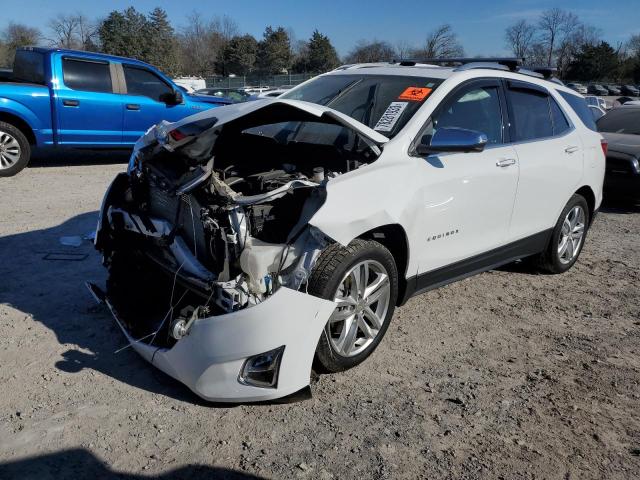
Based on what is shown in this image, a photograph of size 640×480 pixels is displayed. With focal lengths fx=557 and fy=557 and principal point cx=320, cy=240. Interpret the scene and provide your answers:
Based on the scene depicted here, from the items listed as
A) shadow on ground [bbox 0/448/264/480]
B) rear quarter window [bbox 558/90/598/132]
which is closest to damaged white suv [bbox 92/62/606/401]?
shadow on ground [bbox 0/448/264/480]

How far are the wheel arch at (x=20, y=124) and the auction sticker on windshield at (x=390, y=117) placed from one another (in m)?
6.90

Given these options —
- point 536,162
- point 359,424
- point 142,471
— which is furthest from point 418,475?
point 536,162

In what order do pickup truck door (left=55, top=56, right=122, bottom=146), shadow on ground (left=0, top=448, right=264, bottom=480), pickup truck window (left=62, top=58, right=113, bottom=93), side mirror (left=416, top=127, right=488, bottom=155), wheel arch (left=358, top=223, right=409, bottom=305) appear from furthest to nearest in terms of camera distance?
1. pickup truck window (left=62, top=58, right=113, bottom=93)
2. pickup truck door (left=55, top=56, right=122, bottom=146)
3. side mirror (left=416, top=127, right=488, bottom=155)
4. wheel arch (left=358, top=223, right=409, bottom=305)
5. shadow on ground (left=0, top=448, right=264, bottom=480)

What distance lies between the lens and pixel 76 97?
8.94 m

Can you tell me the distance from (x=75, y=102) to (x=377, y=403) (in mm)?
7817

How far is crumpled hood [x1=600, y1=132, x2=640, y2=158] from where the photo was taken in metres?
8.22

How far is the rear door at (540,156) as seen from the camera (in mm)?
4496

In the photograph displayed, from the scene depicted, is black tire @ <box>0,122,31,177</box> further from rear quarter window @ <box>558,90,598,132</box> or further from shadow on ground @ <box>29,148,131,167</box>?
rear quarter window @ <box>558,90,598,132</box>

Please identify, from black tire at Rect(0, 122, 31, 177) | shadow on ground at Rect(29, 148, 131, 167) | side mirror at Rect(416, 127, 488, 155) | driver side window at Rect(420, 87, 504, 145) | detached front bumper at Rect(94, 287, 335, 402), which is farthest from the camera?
shadow on ground at Rect(29, 148, 131, 167)

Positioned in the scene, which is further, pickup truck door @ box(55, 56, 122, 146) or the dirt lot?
pickup truck door @ box(55, 56, 122, 146)

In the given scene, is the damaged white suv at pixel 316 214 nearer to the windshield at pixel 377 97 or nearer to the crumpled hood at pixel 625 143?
the windshield at pixel 377 97

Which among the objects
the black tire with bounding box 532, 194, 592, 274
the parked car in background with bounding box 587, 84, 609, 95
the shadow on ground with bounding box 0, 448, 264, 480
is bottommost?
the shadow on ground with bounding box 0, 448, 264, 480

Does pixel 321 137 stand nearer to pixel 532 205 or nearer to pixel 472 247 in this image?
pixel 472 247

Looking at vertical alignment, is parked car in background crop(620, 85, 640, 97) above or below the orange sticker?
above
